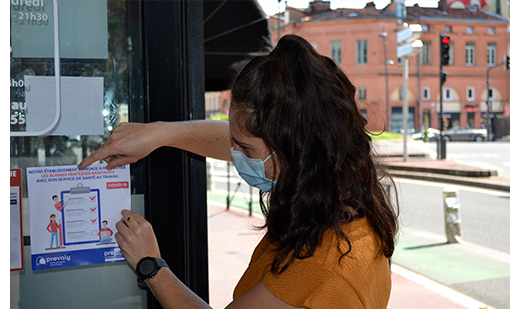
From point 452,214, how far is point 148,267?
710 centimetres

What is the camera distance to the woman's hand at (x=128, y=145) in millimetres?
1439

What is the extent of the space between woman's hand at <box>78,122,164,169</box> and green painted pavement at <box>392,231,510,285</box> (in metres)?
5.31

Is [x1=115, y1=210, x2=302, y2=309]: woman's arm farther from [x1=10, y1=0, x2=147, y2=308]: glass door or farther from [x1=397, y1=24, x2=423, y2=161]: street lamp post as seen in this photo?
[x1=397, y1=24, x2=423, y2=161]: street lamp post

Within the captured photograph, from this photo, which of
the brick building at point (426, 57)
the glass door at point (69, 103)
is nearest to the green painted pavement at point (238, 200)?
the glass door at point (69, 103)

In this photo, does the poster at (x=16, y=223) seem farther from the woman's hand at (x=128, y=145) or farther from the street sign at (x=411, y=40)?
the street sign at (x=411, y=40)

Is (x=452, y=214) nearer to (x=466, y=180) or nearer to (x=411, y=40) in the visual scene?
(x=466, y=180)

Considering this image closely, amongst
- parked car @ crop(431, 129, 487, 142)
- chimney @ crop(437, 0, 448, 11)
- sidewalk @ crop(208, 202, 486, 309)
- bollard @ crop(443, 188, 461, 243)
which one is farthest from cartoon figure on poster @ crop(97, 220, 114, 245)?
chimney @ crop(437, 0, 448, 11)

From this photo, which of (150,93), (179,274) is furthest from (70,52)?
(179,274)

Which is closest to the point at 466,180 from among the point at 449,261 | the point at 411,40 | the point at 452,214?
the point at 411,40

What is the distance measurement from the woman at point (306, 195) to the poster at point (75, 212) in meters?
0.13

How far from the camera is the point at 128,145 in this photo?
1.45 m

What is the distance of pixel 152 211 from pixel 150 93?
32cm

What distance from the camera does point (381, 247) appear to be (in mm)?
1283
